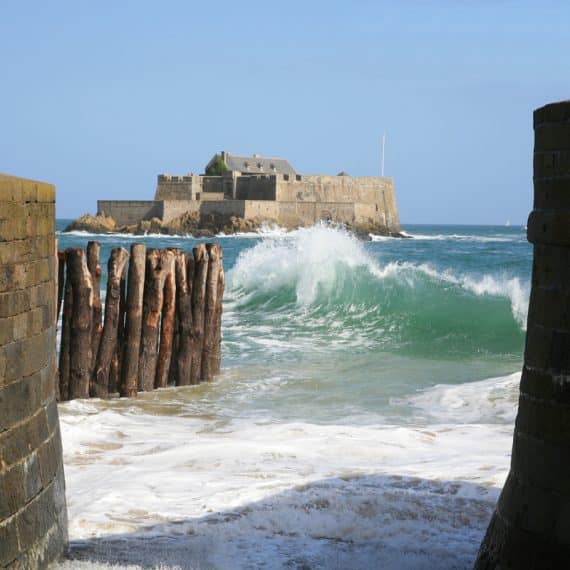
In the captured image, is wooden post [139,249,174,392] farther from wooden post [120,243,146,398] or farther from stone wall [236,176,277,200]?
stone wall [236,176,277,200]

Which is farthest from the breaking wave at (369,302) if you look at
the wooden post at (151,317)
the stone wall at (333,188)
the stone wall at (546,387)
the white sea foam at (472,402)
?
the stone wall at (333,188)

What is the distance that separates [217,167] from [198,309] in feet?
263

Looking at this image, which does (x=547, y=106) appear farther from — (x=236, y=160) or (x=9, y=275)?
(x=236, y=160)

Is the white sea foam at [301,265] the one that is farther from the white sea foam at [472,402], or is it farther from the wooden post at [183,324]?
the wooden post at [183,324]

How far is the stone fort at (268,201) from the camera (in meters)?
81.6

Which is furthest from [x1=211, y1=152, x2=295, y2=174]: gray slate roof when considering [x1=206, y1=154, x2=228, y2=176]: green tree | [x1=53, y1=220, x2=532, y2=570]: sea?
[x1=53, y1=220, x2=532, y2=570]: sea

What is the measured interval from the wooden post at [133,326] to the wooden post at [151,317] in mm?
142

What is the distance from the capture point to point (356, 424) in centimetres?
967

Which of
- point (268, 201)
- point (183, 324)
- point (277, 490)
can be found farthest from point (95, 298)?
point (268, 201)

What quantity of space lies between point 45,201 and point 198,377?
21.4 ft

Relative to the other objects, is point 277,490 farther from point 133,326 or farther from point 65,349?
point 133,326

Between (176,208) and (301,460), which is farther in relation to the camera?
(176,208)

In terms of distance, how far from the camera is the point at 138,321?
10578 mm

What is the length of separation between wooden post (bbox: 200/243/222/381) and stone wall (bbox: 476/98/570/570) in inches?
287
